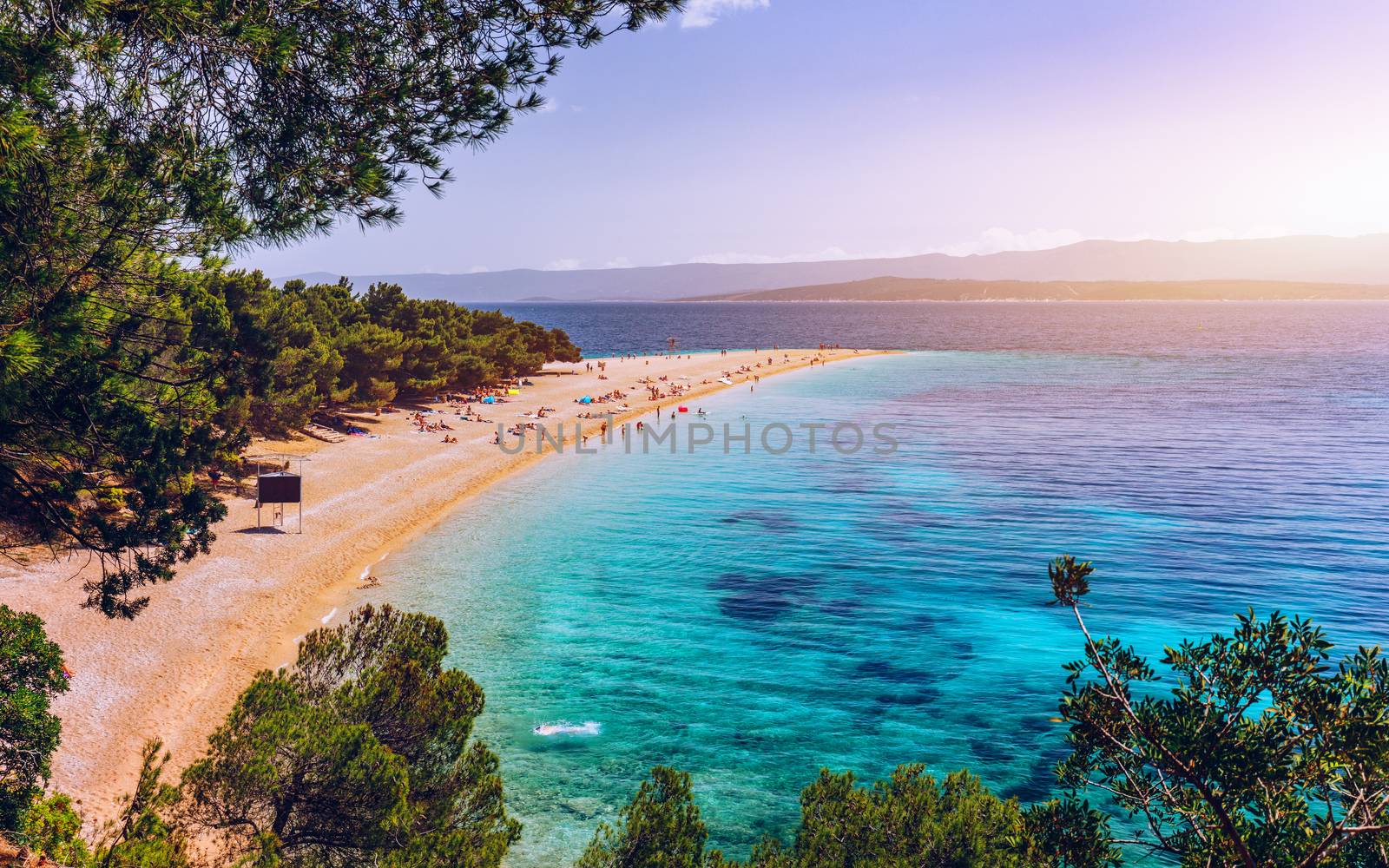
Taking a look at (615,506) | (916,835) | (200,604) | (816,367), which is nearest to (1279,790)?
(916,835)

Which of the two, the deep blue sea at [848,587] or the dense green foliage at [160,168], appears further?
the deep blue sea at [848,587]

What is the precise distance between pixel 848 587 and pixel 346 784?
1831 cm

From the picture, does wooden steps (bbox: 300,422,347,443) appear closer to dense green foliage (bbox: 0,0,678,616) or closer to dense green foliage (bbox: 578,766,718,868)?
dense green foliage (bbox: 0,0,678,616)

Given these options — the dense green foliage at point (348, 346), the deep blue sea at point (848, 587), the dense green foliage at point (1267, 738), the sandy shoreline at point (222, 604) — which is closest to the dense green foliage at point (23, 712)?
the sandy shoreline at point (222, 604)

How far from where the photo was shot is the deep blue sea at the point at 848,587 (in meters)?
15.9

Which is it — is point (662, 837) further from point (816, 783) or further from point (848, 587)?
point (848, 587)

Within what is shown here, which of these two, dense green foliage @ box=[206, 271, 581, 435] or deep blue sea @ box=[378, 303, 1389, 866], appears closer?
deep blue sea @ box=[378, 303, 1389, 866]

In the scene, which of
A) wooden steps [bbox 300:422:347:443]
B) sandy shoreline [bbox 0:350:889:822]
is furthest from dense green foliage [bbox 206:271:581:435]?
sandy shoreline [bbox 0:350:889:822]

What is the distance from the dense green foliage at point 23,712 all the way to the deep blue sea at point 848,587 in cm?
653

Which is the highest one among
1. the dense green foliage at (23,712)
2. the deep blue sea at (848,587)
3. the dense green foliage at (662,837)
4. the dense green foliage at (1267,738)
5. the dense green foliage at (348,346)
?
the dense green foliage at (348,346)

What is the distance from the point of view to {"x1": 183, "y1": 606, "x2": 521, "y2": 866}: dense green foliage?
9234 millimetres

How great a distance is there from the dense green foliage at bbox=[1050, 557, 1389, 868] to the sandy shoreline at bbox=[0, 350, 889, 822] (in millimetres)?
13218

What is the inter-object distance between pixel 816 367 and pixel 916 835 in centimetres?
9390

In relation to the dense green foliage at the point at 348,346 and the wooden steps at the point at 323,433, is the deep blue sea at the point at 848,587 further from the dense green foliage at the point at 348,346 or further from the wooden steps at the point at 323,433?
the wooden steps at the point at 323,433
